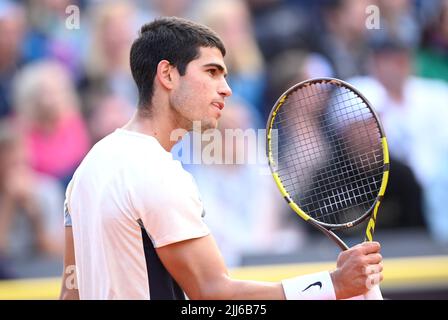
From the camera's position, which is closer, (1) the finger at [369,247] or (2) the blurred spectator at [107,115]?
(1) the finger at [369,247]

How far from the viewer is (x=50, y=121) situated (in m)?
6.17

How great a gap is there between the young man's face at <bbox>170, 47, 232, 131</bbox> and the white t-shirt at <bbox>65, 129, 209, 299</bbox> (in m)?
0.19

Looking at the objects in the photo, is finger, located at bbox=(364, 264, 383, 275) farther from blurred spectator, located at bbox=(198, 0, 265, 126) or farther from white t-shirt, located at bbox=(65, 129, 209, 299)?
blurred spectator, located at bbox=(198, 0, 265, 126)

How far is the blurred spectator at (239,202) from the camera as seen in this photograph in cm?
595

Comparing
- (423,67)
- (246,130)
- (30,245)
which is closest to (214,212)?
(246,130)

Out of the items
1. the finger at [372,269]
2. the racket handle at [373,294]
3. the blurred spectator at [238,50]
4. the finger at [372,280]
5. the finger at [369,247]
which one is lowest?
the racket handle at [373,294]

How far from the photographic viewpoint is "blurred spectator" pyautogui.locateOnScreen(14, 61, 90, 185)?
6125 millimetres

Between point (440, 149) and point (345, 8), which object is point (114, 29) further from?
point (440, 149)

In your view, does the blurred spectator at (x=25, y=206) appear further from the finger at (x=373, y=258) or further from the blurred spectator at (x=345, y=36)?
the finger at (x=373, y=258)

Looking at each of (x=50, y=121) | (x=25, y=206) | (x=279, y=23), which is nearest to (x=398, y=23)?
(x=279, y=23)

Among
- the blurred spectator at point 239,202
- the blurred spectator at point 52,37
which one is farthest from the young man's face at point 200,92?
the blurred spectator at point 52,37

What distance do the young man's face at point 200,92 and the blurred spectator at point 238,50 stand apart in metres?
3.32
